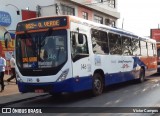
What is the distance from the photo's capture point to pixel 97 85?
13.5 metres

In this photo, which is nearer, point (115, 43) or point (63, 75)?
point (63, 75)

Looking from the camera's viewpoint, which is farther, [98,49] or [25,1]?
[25,1]

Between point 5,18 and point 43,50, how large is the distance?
1303cm

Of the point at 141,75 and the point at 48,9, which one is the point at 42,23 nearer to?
the point at 141,75

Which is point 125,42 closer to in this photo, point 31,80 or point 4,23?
point 31,80

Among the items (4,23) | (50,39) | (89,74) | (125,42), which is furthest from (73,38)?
(4,23)

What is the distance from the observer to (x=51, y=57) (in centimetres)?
1171

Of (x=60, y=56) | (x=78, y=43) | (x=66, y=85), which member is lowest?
(x=66, y=85)

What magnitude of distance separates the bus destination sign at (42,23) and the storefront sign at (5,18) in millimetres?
11318

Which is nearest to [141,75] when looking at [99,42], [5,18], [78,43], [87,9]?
[99,42]

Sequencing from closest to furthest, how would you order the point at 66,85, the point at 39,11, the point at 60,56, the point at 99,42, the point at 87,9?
the point at 66,85 → the point at 60,56 → the point at 99,42 → the point at 39,11 → the point at 87,9

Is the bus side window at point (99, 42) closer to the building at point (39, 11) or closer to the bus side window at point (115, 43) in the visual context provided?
the bus side window at point (115, 43)

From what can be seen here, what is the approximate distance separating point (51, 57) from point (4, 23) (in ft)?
43.0

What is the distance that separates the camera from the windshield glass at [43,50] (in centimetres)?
1167
